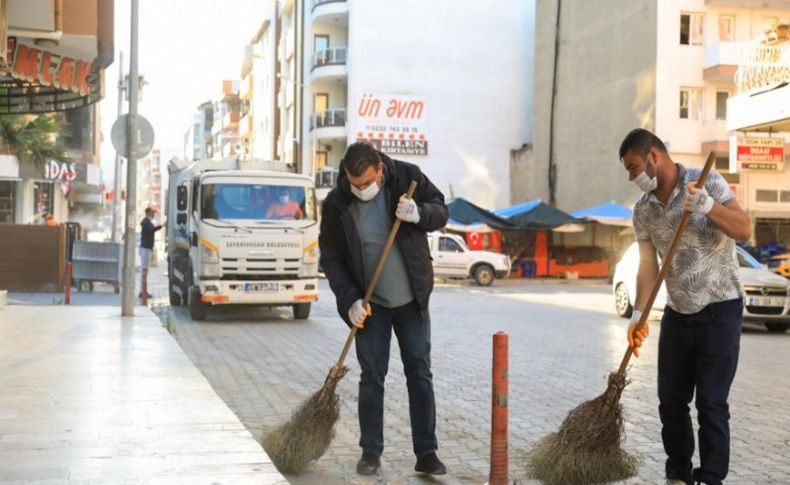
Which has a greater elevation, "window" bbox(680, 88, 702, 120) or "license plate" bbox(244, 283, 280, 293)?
"window" bbox(680, 88, 702, 120)

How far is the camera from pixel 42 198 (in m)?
40.0

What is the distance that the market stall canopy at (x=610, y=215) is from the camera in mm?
36156

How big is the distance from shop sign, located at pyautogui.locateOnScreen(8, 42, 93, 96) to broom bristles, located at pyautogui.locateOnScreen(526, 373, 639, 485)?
8217 millimetres

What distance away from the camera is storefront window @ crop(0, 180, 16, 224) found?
37.5 meters

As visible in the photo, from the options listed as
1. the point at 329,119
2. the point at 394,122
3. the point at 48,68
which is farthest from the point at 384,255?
the point at 329,119

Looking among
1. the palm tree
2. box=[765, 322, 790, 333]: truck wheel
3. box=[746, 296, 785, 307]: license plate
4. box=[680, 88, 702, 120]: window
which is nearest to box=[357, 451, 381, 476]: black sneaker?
box=[746, 296, 785, 307]: license plate

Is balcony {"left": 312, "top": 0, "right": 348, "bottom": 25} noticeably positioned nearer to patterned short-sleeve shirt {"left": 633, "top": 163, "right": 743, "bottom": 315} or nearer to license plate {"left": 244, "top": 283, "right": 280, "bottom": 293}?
license plate {"left": 244, "top": 283, "right": 280, "bottom": 293}

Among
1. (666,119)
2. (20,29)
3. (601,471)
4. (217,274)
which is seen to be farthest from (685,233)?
(666,119)

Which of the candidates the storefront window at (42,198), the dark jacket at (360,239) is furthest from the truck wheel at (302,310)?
the storefront window at (42,198)

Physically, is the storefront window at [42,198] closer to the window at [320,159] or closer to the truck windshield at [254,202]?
the window at [320,159]

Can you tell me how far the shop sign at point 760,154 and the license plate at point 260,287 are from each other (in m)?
14.3

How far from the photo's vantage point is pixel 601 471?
210 inches

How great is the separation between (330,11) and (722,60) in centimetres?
2136

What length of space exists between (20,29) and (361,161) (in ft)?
23.7
